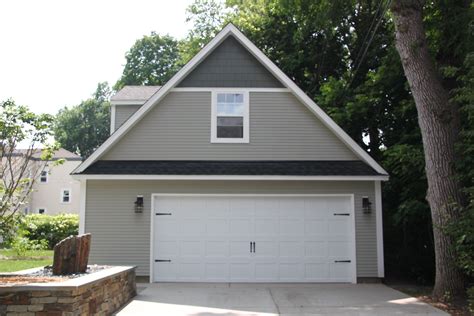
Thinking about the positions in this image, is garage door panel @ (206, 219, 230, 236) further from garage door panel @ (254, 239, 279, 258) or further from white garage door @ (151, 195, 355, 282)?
garage door panel @ (254, 239, 279, 258)

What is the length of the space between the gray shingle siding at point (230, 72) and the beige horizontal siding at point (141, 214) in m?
2.76

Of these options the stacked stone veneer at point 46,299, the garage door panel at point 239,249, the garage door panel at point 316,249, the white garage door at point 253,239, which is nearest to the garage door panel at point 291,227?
the white garage door at point 253,239

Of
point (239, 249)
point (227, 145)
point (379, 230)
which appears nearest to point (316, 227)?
point (379, 230)

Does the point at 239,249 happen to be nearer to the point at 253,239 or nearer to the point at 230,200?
the point at 253,239

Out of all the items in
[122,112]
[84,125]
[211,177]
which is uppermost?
[84,125]

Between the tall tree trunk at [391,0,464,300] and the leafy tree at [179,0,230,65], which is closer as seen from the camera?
the tall tree trunk at [391,0,464,300]

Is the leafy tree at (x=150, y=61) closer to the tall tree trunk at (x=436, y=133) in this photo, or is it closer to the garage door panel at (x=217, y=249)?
the garage door panel at (x=217, y=249)

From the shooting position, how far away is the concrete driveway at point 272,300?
8.59 meters

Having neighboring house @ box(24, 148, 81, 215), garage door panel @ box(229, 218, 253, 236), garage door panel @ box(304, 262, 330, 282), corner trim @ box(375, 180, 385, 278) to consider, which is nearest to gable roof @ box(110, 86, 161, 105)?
garage door panel @ box(229, 218, 253, 236)

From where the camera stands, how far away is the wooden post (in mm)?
8258

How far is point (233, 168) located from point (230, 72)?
2.74m

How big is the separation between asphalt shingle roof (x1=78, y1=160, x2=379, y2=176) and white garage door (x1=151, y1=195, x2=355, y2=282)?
724 mm

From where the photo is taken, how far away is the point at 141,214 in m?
12.4

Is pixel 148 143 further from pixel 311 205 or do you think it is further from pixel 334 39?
pixel 334 39
